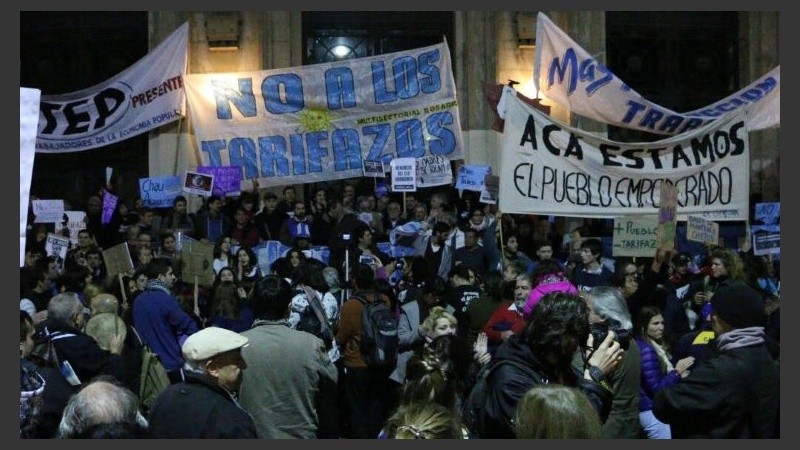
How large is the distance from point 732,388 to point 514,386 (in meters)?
1.05

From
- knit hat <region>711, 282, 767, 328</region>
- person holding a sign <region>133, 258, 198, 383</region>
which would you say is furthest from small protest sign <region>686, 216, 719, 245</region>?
knit hat <region>711, 282, 767, 328</region>

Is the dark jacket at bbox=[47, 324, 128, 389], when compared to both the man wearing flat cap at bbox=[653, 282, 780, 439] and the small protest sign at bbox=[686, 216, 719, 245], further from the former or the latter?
the small protest sign at bbox=[686, 216, 719, 245]

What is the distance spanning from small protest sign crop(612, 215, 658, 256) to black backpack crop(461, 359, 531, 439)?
5761 mm

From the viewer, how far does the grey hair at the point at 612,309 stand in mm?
7164

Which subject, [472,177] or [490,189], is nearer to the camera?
[490,189]

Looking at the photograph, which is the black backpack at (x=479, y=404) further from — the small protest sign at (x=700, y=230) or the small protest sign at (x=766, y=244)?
the small protest sign at (x=766, y=244)

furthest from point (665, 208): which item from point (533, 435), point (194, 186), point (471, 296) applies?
point (533, 435)

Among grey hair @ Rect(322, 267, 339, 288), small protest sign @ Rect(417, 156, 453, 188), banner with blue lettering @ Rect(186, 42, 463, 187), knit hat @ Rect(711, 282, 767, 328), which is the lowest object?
grey hair @ Rect(322, 267, 339, 288)

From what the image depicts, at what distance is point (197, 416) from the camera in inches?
233

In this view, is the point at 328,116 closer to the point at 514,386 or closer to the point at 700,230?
the point at 700,230

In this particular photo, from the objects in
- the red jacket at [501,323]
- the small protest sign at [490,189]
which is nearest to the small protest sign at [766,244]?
the small protest sign at [490,189]

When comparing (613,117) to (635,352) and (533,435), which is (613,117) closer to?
(635,352)

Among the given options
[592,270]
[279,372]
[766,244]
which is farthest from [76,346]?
[766,244]

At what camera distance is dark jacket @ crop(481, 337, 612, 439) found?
5926 millimetres
